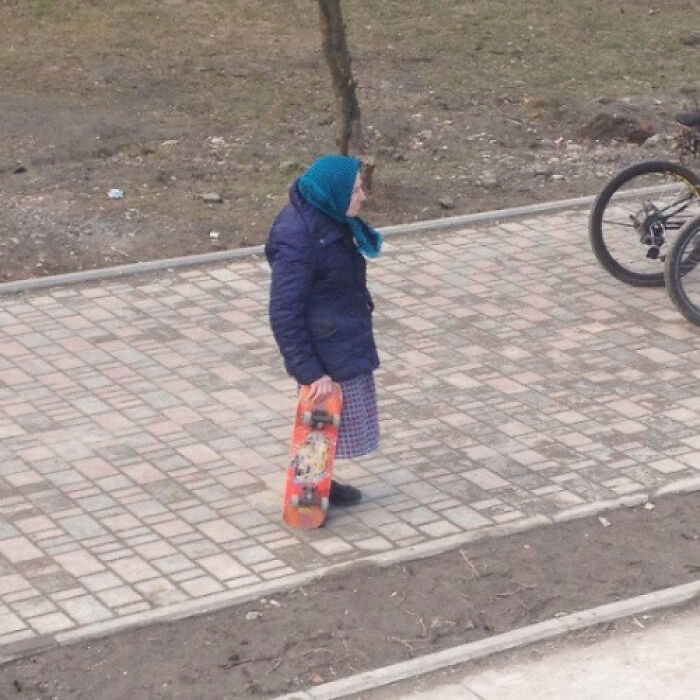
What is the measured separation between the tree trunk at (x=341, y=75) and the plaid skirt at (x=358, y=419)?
16.5ft

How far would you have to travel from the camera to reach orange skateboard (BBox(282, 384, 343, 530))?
6758 mm

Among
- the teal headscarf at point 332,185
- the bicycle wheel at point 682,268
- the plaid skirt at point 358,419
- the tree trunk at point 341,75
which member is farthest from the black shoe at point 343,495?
the tree trunk at point 341,75

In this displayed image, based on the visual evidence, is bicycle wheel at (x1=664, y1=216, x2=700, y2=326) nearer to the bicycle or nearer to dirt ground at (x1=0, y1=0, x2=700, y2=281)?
the bicycle

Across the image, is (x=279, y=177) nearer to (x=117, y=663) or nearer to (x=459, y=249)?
(x=459, y=249)

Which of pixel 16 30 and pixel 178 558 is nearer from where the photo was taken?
pixel 178 558

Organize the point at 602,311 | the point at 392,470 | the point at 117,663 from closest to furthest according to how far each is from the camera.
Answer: the point at 117,663 < the point at 392,470 < the point at 602,311

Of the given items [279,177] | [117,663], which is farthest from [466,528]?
[279,177]

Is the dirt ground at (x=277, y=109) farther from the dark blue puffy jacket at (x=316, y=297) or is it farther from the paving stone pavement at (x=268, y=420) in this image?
the dark blue puffy jacket at (x=316, y=297)

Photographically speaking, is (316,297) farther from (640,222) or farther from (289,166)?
(289,166)

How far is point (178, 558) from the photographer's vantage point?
21.9 ft

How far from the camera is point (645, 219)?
985cm

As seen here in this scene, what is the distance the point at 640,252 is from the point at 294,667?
5204 millimetres

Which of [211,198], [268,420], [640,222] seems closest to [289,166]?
[211,198]

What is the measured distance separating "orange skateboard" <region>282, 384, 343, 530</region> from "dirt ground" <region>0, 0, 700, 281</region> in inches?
155
